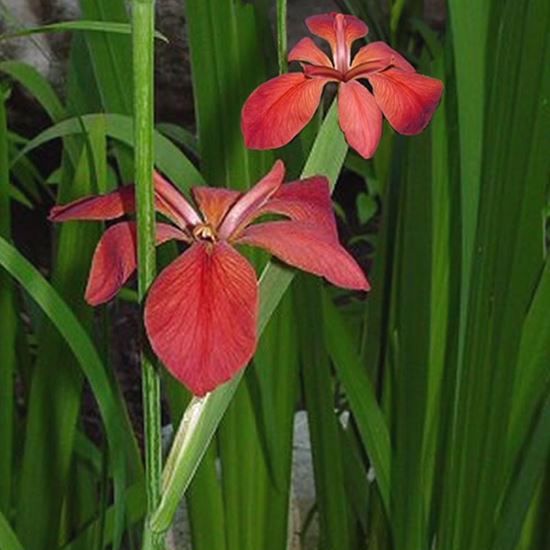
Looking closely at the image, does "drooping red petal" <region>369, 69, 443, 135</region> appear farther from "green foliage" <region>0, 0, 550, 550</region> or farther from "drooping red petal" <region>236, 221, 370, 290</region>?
"green foliage" <region>0, 0, 550, 550</region>

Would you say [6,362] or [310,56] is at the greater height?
[310,56]

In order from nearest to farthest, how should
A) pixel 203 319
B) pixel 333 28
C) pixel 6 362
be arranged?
1. pixel 203 319
2. pixel 333 28
3. pixel 6 362

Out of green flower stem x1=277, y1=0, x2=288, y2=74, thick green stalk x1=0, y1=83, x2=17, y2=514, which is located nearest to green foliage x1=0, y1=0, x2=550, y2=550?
thick green stalk x1=0, y1=83, x2=17, y2=514

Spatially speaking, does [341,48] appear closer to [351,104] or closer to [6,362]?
[351,104]

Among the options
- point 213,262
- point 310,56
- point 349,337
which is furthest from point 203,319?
point 349,337

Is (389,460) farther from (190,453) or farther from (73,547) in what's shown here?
(190,453)

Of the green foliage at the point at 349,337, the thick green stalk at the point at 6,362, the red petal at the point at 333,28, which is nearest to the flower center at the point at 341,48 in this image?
the red petal at the point at 333,28

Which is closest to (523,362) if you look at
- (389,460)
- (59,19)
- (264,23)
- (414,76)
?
(389,460)
